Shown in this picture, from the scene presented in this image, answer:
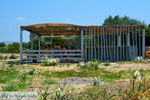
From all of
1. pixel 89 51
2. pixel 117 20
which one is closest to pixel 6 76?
pixel 89 51

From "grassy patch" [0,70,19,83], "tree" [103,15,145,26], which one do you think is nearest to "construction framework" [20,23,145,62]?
"grassy patch" [0,70,19,83]

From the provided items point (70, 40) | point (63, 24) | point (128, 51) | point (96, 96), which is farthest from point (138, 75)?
point (70, 40)

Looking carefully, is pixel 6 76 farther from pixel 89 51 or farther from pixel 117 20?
pixel 117 20

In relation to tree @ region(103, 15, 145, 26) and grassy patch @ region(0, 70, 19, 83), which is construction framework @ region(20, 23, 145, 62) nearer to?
grassy patch @ region(0, 70, 19, 83)

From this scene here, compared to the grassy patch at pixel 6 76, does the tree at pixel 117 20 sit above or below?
above

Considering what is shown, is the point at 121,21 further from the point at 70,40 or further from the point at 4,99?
the point at 4,99

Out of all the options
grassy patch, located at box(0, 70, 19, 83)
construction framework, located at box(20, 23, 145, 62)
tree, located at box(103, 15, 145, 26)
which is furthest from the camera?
tree, located at box(103, 15, 145, 26)

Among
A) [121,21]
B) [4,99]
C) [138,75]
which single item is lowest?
[4,99]

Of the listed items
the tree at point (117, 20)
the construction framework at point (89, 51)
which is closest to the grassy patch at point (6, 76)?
the construction framework at point (89, 51)

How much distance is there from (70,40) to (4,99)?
27243 millimetres

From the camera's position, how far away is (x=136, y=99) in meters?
4.63

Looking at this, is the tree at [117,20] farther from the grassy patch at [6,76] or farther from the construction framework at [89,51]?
the grassy patch at [6,76]

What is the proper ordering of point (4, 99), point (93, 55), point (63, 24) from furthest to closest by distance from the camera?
point (93, 55) < point (63, 24) < point (4, 99)

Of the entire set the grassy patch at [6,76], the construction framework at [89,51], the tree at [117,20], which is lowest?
the grassy patch at [6,76]
